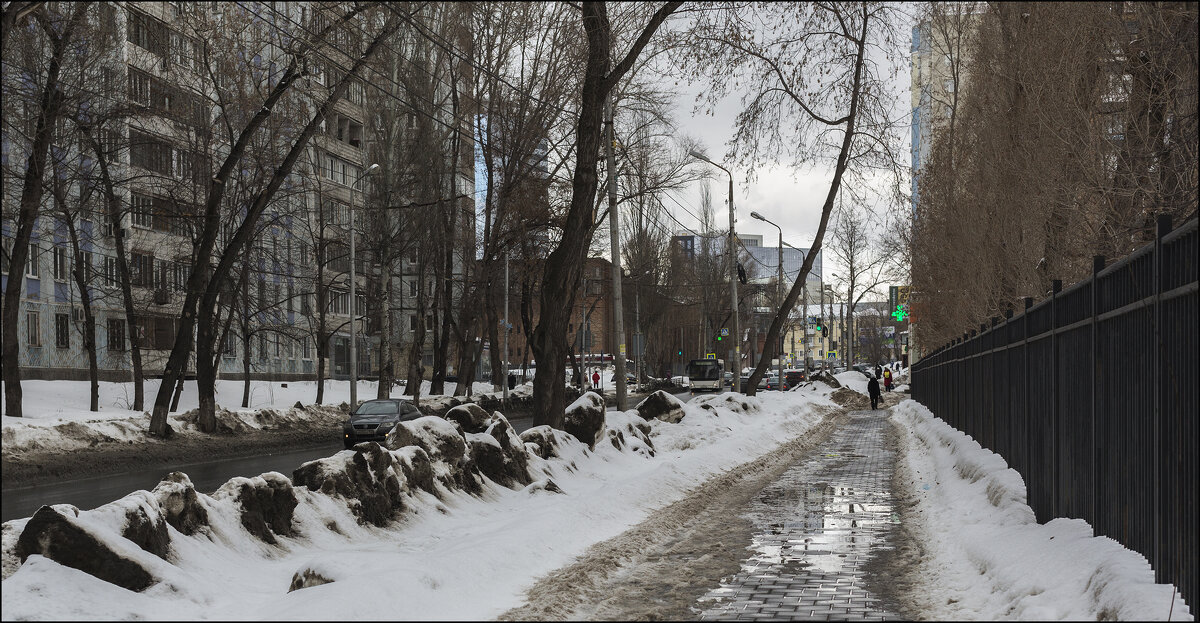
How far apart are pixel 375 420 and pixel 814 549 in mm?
19562

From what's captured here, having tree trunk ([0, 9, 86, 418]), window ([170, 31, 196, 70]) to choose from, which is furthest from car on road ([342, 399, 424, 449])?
window ([170, 31, 196, 70])

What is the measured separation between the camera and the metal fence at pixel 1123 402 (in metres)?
6.20

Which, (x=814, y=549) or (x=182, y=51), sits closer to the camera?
(x=814, y=549)

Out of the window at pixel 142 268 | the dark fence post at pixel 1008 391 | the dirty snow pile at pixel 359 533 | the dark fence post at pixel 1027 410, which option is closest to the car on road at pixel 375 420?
the dirty snow pile at pixel 359 533

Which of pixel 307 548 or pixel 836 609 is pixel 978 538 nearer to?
pixel 836 609

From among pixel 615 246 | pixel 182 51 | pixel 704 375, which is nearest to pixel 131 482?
pixel 615 246

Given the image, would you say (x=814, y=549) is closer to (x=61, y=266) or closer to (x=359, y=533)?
(x=359, y=533)

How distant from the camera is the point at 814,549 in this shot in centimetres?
1025

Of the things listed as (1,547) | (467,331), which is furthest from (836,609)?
(467,331)

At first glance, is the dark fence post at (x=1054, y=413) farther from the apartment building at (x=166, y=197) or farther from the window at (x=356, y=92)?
the window at (x=356, y=92)

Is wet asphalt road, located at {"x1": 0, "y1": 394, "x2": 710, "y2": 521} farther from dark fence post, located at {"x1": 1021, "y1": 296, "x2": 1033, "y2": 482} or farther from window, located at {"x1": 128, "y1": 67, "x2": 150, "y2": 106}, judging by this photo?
window, located at {"x1": 128, "y1": 67, "x2": 150, "y2": 106}

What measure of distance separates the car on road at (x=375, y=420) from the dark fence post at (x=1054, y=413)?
19.1 meters

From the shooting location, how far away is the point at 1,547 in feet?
22.4

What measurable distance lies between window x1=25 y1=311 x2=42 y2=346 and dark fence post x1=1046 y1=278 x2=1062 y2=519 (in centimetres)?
4033
